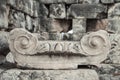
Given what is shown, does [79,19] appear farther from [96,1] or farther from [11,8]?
[11,8]

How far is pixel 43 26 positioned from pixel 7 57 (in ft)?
8.80

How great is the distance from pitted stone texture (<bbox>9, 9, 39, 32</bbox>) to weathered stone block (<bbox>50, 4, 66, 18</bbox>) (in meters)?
0.45

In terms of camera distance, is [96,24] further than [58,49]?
Yes

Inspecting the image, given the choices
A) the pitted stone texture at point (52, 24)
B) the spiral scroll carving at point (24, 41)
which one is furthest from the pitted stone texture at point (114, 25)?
the spiral scroll carving at point (24, 41)

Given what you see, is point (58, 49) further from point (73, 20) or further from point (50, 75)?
point (73, 20)

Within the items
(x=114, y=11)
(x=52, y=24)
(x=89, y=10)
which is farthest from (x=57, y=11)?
(x=114, y=11)

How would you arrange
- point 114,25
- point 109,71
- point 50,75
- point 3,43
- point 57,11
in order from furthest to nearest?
point 57,11
point 114,25
point 109,71
point 3,43
point 50,75

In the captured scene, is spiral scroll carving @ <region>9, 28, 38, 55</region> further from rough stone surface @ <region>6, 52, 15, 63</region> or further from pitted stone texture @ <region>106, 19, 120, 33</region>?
pitted stone texture @ <region>106, 19, 120, 33</region>

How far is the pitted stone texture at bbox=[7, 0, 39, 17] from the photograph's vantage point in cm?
647

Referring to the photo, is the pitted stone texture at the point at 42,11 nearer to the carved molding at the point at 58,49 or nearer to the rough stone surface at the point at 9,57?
the rough stone surface at the point at 9,57

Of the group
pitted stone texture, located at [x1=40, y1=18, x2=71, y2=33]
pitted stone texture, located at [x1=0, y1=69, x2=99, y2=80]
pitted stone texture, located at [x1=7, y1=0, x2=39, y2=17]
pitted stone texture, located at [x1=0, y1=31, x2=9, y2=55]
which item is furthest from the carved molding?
pitted stone texture, located at [x1=40, y1=18, x2=71, y2=33]

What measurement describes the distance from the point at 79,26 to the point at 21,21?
67.4 inches

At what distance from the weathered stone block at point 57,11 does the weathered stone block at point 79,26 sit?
350mm

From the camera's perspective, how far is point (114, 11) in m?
8.00
